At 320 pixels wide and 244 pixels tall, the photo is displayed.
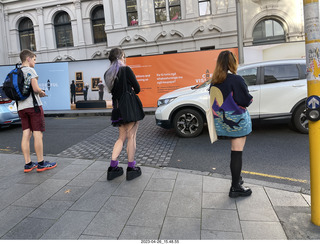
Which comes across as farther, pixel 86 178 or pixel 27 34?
pixel 27 34

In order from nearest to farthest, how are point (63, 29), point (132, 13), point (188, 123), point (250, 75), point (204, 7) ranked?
point (250, 75)
point (188, 123)
point (204, 7)
point (132, 13)
point (63, 29)

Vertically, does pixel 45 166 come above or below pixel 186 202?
above

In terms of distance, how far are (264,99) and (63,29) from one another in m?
20.4

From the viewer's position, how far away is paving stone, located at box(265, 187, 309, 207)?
3.07 m

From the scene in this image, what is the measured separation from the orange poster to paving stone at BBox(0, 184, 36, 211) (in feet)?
30.9

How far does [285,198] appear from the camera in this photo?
10.5 feet

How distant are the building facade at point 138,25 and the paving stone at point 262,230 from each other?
15.0 meters

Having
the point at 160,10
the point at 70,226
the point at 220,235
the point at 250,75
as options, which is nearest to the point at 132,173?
the point at 70,226

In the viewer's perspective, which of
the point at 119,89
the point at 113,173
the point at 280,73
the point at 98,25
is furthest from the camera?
the point at 98,25

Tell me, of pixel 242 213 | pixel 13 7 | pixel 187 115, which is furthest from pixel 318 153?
pixel 13 7

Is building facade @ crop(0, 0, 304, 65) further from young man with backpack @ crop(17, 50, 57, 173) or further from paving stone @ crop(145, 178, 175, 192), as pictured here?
young man with backpack @ crop(17, 50, 57, 173)

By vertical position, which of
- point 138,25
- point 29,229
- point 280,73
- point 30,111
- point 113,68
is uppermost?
point 138,25

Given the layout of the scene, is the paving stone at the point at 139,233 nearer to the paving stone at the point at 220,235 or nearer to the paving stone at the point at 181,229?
the paving stone at the point at 181,229

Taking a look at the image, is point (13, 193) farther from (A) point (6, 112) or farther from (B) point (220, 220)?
(A) point (6, 112)
